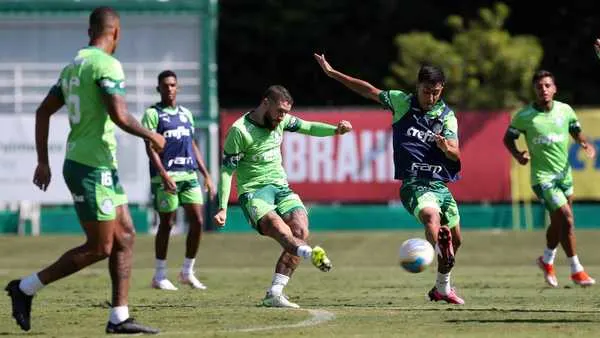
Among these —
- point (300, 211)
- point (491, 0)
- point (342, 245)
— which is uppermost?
point (491, 0)

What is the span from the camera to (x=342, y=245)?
82.9ft

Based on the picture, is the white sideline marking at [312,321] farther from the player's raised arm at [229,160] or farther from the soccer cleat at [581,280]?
the soccer cleat at [581,280]

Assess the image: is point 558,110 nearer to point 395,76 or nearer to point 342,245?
point 342,245

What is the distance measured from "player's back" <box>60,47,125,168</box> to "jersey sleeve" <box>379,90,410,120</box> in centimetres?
380

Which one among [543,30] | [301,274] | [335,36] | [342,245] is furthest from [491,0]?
[301,274]

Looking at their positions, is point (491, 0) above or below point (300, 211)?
above

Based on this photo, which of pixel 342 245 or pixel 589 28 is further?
pixel 589 28

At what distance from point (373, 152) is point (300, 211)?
15024 mm

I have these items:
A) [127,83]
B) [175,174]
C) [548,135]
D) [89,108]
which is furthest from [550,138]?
[127,83]

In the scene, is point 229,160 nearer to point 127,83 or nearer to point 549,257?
point 549,257

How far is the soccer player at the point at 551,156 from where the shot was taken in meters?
16.9

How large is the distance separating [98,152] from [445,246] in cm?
379

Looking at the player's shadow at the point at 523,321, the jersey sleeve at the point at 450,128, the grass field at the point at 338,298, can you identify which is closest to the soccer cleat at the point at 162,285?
the grass field at the point at 338,298

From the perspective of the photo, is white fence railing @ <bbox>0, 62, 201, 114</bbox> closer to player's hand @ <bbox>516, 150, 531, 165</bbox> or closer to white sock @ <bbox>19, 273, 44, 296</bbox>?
player's hand @ <bbox>516, 150, 531, 165</bbox>
